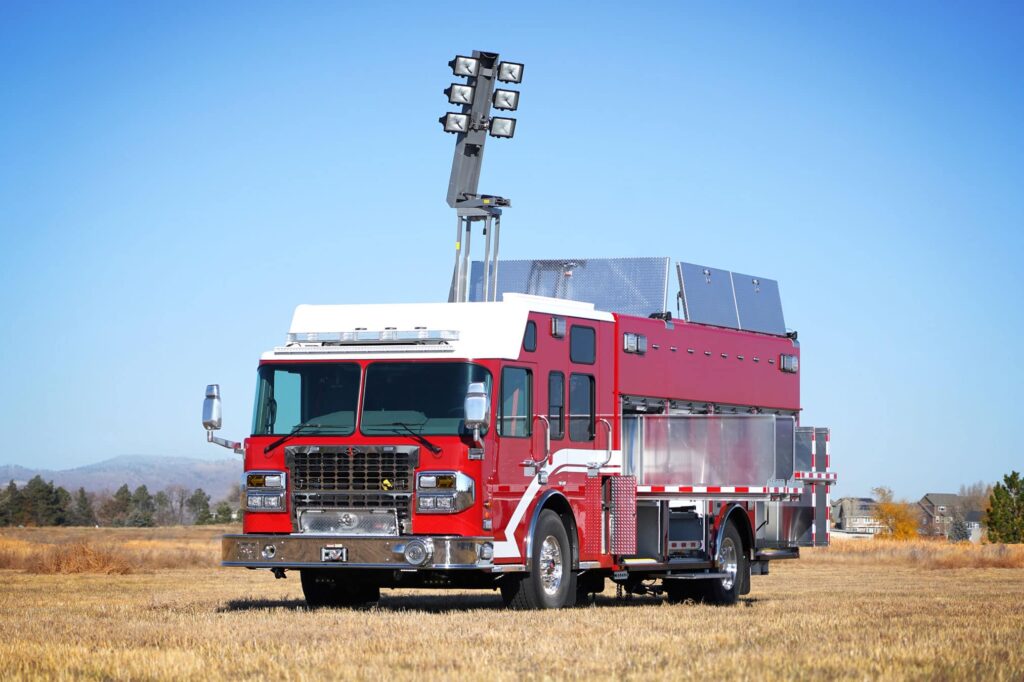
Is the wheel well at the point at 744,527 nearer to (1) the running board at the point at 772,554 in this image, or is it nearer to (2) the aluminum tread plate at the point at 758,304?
(1) the running board at the point at 772,554

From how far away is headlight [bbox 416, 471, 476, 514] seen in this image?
17.0 m

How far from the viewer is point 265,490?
58.0 ft

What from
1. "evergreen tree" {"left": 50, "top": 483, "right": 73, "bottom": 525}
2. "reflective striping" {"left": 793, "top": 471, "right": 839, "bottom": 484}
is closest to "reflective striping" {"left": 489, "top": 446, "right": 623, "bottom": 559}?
"reflective striping" {"left": 793, "top": 471, "right": 839, "bottom": 484}

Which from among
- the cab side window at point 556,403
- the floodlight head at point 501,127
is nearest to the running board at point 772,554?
the cab side window at point 556,403

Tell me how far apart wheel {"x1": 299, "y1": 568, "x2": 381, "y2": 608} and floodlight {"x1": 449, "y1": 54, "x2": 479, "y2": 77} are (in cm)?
925

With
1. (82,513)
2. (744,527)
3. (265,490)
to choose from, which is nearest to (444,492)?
(265,490)

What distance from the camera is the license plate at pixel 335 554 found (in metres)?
17.2

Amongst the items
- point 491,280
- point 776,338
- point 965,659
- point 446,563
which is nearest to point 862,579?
point 776,338

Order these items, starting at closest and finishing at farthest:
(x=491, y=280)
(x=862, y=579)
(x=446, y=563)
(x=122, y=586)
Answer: (x=446, y=563), (x=491, y=280), (x=122, y=586), (x=862, y=579)

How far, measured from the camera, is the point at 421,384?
1745 cm

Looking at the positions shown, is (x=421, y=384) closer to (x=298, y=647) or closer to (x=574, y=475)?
(x=574, y=475)

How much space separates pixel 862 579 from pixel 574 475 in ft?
52.7

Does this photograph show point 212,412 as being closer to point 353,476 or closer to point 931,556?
point 353,476

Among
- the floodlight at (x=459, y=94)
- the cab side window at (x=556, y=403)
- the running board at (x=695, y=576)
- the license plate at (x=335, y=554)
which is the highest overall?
the floodlight at (x=459, y=94)
